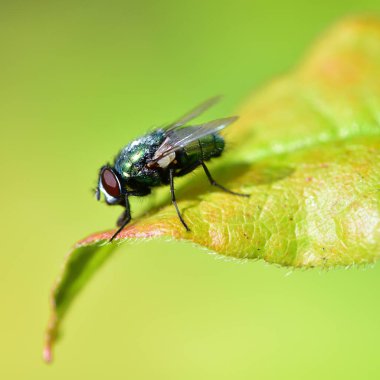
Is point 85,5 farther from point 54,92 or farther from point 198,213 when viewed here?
point 198,213

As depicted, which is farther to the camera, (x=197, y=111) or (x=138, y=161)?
(x=197, y=111)

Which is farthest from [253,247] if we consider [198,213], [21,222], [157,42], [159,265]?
[157,42]

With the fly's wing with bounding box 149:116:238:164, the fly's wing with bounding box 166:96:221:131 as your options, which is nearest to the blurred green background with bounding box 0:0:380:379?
the fly's wing with bounding box 149:116:238:164

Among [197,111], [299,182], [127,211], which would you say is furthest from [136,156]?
[299,182]

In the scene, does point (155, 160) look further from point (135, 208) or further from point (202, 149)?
point (135, 208)

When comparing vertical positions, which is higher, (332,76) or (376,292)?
(332,76)

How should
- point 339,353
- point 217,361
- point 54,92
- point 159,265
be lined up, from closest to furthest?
point 339,353
point 217,361
point 159,265
point 54,92

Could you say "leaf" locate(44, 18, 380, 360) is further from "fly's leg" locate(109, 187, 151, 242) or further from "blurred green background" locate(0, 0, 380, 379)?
"blurred green background" locate(0, 0, 380, 379)

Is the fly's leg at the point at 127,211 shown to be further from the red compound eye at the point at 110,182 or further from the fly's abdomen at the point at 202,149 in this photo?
the fly's abdomen at the point at 202,149
